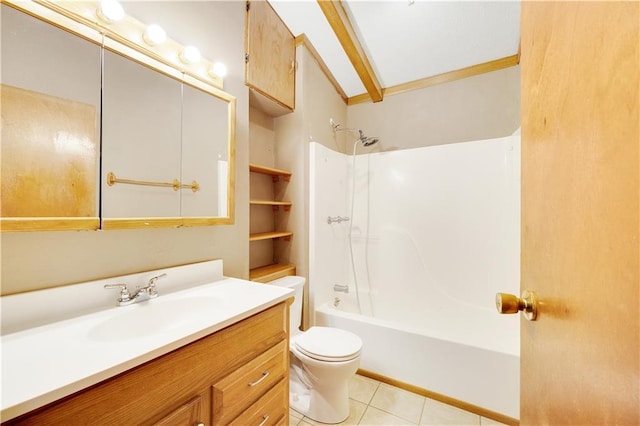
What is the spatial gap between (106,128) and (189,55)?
1.74ft

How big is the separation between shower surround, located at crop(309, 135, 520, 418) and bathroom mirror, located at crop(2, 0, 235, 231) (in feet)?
3.19

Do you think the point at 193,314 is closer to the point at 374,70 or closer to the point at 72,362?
the point at 72,362

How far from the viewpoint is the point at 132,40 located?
983 mm

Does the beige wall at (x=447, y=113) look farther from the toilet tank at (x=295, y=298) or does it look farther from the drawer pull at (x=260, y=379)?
the drawer pull at (x=260, y=379)

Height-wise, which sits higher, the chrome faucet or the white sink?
the chrome faucet

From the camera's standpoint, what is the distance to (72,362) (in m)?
0.56

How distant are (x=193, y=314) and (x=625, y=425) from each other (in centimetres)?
117

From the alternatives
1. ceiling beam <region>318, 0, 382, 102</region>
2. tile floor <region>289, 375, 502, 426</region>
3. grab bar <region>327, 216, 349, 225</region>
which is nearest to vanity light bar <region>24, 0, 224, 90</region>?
ceiling beam <region>318, 0, 382, 102</region>

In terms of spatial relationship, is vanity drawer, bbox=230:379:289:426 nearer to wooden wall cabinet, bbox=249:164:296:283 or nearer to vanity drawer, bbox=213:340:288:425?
vanity drawer, bbox=213:340:288:425

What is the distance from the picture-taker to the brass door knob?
1.80 feet

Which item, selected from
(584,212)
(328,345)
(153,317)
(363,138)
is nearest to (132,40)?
(153,317)

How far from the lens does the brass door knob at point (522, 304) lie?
548 mm

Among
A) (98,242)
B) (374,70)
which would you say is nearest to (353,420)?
(98,242)

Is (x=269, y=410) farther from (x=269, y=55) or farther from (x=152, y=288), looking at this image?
(x=269, y=55)
